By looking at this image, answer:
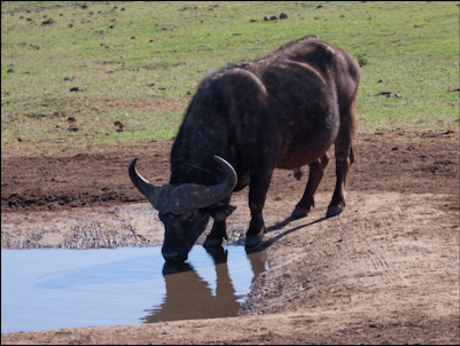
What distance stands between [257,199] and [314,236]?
0.86m

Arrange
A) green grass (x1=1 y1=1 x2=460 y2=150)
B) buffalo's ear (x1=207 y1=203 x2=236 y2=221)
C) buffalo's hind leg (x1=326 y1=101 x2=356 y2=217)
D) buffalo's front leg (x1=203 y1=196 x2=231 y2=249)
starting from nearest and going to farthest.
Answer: buffalo's ear (x1=207 y1=203 x2=236 y2=221), buffalo's front leg (x1=203 y1=196 x2=231 y2=249), buffalo's hind leg (x1=326 y1=101 x2=356 y2=217), green grass (x1=1 y1=1 x2=460 y2=150)

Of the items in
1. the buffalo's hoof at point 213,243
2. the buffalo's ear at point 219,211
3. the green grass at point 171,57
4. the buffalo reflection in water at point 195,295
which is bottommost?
the green grass at point 171,57

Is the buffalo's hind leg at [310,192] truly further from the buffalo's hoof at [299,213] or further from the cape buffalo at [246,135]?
the cape buffalo at [246,135]

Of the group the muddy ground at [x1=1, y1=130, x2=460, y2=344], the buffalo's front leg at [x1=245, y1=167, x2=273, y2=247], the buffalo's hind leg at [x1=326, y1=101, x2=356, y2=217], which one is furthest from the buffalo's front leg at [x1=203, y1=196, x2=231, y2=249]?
the buffalo's hind leg at [x1=326, y1=101, x2=356, y2=217]

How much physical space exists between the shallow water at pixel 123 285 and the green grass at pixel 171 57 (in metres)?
6.23

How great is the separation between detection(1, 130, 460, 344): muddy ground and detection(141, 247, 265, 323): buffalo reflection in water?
0.20 meters

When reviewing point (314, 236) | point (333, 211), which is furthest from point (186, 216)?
point (333, 211)

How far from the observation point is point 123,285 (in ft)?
20.9

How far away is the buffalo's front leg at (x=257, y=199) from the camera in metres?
6.96

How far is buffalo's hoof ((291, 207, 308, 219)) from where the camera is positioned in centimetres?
816

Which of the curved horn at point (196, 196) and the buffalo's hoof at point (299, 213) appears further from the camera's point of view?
the buffalo's hoof at point (299, 213)

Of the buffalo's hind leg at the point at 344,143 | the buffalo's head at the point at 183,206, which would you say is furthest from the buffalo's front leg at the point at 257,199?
the buffalo's hind leg at the point at 344,143

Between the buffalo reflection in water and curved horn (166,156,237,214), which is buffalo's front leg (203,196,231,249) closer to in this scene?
the buffalo reflection in water

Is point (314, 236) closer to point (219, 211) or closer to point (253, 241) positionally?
point (253, 241)
